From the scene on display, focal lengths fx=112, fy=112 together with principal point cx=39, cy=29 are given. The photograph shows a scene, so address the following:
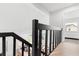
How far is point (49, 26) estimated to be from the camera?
3.33 feet

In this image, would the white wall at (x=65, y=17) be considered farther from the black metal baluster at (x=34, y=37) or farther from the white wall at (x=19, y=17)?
the black metal baluster at (x=34, y=37)

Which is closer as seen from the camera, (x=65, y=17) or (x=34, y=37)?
(x=34, y=37)

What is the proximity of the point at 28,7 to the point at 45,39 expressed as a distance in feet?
1.08

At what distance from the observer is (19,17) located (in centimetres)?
97

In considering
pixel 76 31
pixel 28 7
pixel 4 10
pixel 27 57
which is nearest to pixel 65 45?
pixel 76 31

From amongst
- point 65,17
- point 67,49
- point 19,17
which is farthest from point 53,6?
point 67,49

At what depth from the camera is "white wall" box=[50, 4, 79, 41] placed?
41.1 inches

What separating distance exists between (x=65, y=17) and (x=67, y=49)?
32cm

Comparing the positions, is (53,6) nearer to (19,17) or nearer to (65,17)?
(65,17)

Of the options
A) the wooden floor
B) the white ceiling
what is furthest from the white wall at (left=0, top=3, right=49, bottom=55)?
the wooden floor

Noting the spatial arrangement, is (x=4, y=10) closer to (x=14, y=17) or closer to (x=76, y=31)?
(x=14, y=17)

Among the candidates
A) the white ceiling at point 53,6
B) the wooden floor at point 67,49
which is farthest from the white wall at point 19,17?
the wooden floor at point 67,49

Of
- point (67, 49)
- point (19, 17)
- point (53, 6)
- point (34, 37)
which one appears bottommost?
point (67, 49)

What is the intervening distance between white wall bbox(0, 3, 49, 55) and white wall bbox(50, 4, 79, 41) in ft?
0.25
